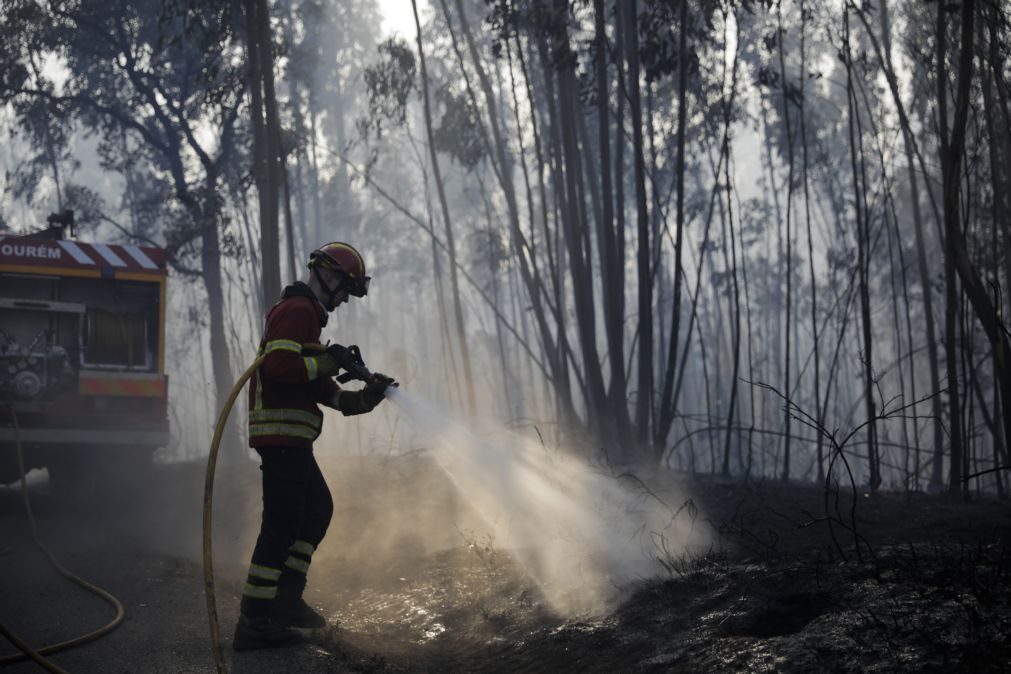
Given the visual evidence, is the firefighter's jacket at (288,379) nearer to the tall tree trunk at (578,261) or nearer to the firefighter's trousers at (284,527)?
the firefighter's trousers at (284,527)

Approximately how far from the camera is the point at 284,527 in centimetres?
441

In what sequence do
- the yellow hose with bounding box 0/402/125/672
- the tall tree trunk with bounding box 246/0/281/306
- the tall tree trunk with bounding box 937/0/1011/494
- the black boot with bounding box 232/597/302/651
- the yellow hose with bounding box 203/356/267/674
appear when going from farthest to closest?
the tall tree trunk with bounding box 246/0/281/306
the tall tree trunk with bounding box 937/0/1011/494
the black boot with bounding box 232/597/302/651
the yellow hose with bounding box 203/356/267/674
the yellow hose with bounding box 0/402/125/672

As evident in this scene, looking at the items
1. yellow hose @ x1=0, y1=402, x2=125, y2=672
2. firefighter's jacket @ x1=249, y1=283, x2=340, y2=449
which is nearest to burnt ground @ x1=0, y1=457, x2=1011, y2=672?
yellow hose @ x1=0, y1=402, x2=125, y2=672

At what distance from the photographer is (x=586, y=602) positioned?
448cm

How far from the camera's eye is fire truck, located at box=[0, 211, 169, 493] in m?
8.24

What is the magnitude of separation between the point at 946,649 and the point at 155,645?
129 inches

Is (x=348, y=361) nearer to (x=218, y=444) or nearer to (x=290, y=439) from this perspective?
(x=290, y=439)

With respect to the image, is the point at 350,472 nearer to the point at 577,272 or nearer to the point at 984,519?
the point at 577,272

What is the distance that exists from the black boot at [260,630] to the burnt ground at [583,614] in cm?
6

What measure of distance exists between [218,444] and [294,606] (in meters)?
1.06

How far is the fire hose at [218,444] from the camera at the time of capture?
12.2 feet

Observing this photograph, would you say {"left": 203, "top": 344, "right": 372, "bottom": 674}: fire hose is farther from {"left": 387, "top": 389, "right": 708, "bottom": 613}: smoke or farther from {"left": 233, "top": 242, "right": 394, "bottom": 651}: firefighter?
{"left": 387, "top": 389, "right": 708, "bottom": 613}: smoke

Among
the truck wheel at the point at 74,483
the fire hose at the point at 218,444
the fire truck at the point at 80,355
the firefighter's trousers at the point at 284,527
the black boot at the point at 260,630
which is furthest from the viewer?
the truck wheel at the point at 74,483

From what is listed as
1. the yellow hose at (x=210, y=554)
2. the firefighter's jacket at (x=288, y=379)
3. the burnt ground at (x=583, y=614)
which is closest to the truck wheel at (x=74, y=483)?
the burnt ground at (x=583, y=614)
